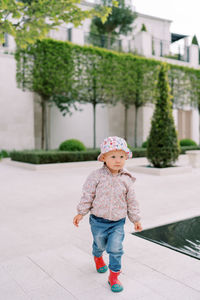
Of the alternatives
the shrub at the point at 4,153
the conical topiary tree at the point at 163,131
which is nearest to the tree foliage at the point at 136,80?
the conical topiary tree at the point at 163,131

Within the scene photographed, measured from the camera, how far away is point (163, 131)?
1042 cm

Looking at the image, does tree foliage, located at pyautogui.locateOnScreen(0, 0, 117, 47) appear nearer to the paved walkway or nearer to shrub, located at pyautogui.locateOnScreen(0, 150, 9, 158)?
the paved walkway

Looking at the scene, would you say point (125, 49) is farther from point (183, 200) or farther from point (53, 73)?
point (183, 200)

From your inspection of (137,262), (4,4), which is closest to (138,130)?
(4,4)

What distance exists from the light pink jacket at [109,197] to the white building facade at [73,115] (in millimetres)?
13213

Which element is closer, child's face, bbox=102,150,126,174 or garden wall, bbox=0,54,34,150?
child's face, bbox=102,150,126,174

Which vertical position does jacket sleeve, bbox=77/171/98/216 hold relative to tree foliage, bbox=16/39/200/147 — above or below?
below

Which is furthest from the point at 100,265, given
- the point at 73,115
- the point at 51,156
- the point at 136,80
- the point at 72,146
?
the point at 73,115

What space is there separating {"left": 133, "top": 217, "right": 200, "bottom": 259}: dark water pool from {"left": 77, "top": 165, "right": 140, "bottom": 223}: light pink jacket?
1189mm

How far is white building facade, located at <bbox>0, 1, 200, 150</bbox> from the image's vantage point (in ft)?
49.8

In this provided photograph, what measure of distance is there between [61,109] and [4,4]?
1216cm

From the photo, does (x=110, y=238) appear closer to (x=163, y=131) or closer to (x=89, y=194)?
(x=89, y=194)

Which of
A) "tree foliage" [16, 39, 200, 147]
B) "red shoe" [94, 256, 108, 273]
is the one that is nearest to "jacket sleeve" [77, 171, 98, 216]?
"red shoe" [94, 256, 108, 273]

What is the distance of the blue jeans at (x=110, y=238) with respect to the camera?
2.65 meters
